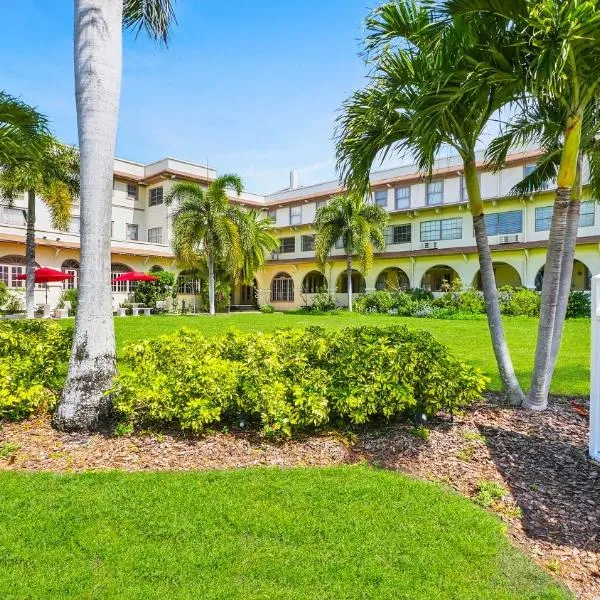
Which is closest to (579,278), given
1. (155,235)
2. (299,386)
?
(299,386)

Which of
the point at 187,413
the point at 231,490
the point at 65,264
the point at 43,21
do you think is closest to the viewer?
the point at 231,490

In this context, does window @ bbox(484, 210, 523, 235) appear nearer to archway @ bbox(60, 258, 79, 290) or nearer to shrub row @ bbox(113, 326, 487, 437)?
shrub row @ bbox(113, 326, 487, 437)

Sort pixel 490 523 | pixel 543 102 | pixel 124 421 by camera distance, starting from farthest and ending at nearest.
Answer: pixel 543 102 → pixel 124 421 → pixel 490 523

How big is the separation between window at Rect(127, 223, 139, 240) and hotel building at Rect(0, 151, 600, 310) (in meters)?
0.08

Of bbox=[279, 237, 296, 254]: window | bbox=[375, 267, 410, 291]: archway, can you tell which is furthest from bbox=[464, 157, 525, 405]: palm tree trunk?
bbox=[279, 237, 296, 254]: window

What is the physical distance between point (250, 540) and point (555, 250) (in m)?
4.49

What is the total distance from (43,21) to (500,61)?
276 inches

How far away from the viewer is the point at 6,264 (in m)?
25.9

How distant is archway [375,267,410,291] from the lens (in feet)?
108

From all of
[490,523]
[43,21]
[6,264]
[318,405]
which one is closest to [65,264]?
[6,264]

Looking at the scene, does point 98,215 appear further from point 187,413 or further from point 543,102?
point 543,102

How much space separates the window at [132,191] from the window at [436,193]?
21.0 meters

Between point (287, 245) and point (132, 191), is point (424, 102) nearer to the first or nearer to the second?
point (132, 191)

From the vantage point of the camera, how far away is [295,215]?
36750 millimetres
